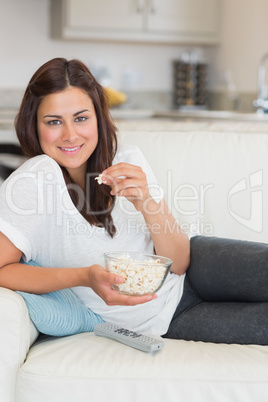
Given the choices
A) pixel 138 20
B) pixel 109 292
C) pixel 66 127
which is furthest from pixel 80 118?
pixel 138 20

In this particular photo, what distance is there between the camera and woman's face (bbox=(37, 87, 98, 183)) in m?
1.72

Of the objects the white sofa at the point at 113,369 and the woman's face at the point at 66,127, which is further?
the woman's face at the point at 66,127

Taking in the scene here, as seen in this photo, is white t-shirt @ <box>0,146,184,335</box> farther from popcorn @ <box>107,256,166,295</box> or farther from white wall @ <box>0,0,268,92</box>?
white wall @ <box>0,0,268,92</box>

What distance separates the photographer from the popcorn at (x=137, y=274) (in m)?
1.41

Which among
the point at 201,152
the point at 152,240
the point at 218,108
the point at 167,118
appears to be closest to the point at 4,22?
the point at 167,118

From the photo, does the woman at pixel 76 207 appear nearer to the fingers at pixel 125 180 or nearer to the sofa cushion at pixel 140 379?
the fingers at pixel 125 180

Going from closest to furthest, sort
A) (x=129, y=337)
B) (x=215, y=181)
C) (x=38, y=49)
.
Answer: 1. (x=129, y=337)
2. (x=215, y=181)
3. (x=38, y=49)

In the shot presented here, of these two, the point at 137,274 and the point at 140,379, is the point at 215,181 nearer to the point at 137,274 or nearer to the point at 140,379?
the point at 137,274

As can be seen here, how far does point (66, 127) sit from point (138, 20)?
343 centimetres

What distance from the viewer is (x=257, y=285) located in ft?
5.59

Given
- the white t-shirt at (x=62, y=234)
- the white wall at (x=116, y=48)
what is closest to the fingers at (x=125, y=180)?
the white t-shirt at (x=62, y=234)

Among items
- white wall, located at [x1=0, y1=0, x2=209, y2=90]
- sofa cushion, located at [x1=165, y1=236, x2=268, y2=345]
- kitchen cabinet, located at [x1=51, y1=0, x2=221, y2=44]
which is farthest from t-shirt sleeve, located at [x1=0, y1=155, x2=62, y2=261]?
white wall, located at [x1=0, y1=0, x2=209, y2=90]

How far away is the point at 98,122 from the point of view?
1.86 meters

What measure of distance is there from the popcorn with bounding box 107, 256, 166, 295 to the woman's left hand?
0.87ft
